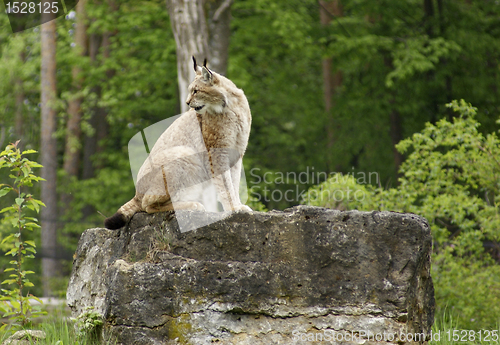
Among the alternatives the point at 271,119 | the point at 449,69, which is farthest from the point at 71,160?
the point at 449,69

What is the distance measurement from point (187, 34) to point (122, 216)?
19.2 ft

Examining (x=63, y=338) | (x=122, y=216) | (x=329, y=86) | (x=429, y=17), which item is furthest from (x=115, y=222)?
(x=329, y=86)

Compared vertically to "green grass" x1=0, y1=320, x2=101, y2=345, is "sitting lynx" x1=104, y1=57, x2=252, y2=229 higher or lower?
higher

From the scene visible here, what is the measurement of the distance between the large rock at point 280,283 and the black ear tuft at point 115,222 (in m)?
0.50

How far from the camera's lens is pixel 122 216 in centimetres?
458

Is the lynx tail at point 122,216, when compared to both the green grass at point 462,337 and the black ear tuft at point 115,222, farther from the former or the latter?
the green grass at point 462,337

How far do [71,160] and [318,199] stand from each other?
10.4m

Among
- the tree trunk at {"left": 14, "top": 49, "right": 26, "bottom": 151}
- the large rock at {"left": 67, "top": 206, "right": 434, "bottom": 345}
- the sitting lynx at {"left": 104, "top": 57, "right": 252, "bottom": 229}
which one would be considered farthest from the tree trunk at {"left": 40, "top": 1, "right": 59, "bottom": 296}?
the large rock at {"left": 67, "top": 206, "right": 434, "bottom": 345}

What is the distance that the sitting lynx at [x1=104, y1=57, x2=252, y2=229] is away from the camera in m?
4.51

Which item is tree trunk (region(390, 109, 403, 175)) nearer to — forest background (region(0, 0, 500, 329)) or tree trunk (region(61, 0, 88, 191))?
forest background (region(0, 0, 500, 329))

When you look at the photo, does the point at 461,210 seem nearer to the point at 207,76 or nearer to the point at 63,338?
the point at 207,76

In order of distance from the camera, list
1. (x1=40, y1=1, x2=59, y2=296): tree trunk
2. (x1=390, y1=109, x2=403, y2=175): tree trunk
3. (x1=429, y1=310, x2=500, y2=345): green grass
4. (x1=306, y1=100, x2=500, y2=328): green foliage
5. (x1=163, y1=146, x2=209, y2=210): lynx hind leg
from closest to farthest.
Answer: (x1=163, y1=146, x2=209, y2=210): lynx hind leg < (x1=429, y1=310, x2=500, y2=345): green grass < (x1=306, y1=100, x2=500, y2=328): green foliage < (x1=40, y1=1, x2=59, y2=296): tree trunk < (x1=390, y1=109, x2=403, y2=175): tree trunk

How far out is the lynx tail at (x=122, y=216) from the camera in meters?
4.54

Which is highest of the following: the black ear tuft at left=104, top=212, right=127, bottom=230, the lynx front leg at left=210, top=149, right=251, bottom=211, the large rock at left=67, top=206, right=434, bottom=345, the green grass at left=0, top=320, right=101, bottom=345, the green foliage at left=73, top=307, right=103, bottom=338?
the lynx front leg at left=210, top=149, right=251, bottom=211
